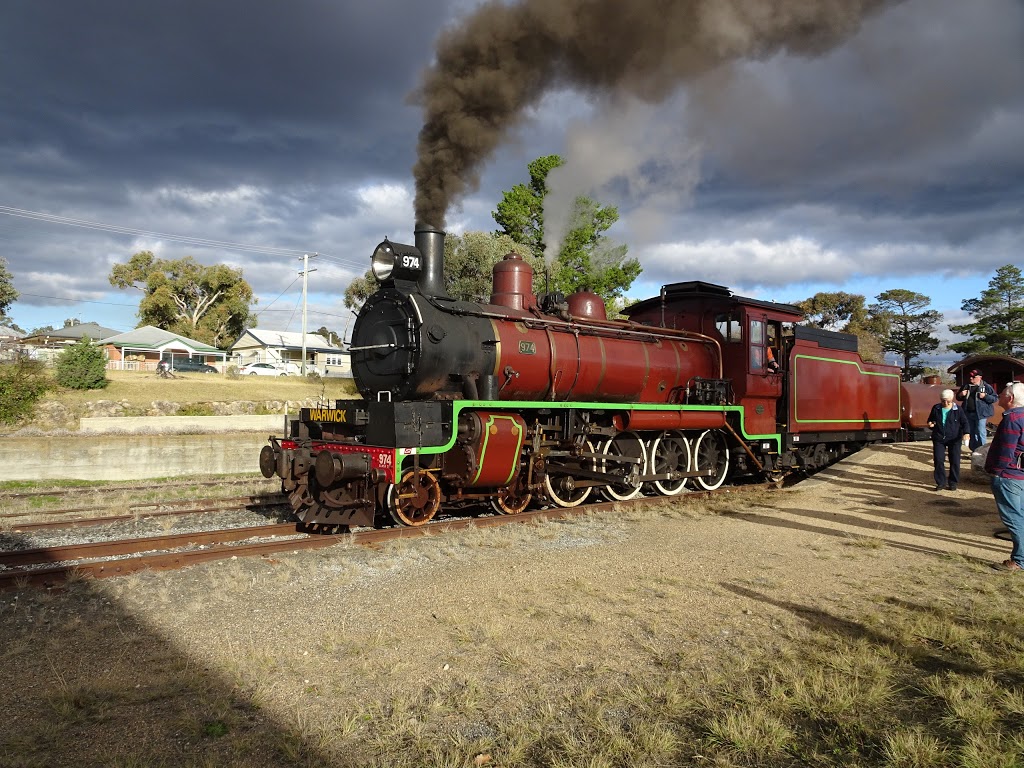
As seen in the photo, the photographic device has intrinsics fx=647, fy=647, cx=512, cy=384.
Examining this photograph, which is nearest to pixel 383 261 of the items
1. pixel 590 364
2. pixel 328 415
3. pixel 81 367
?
pixel 328 415

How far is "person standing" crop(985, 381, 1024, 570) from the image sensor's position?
20.3 ft

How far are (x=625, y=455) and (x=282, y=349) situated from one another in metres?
51.5

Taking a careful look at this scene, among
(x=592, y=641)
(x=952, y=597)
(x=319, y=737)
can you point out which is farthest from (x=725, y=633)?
(x=319, y=737)

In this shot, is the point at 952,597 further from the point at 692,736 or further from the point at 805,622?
the point at 692,736

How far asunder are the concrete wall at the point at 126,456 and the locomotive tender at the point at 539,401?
789 centimetres

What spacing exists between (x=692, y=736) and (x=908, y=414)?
1900 centimetres

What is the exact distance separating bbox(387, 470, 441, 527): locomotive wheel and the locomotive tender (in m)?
0.02

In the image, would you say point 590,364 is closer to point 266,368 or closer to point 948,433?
point 948,433

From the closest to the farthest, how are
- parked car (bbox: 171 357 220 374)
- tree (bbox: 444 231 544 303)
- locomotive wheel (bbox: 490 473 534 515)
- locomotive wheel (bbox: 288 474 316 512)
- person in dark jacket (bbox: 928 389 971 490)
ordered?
locomotive wheel (bbox: 288 474 316 512)
locomotive wheel (bbox: 490 473 534 515)
person in dark jacket (bbox: 928 389 971 490)
tree (bbox: 444 231 544 303)
parked car (bbox: 171 357 220 374)

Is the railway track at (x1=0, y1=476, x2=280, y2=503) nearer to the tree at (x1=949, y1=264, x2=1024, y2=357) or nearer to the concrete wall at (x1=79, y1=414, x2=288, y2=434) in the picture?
the concrete wall at (x1=79, y1=414, x2=288, y2=434)

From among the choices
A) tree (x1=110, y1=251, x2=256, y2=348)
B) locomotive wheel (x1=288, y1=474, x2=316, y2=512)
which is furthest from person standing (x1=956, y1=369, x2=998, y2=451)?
tree (x1=110, y1=251, x2=256, y2=348)

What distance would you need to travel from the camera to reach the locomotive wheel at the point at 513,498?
8766 mm

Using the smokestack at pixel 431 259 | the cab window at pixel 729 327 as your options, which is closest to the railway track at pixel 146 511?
the smokestack at pixel 431 259

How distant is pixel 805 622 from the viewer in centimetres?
478
